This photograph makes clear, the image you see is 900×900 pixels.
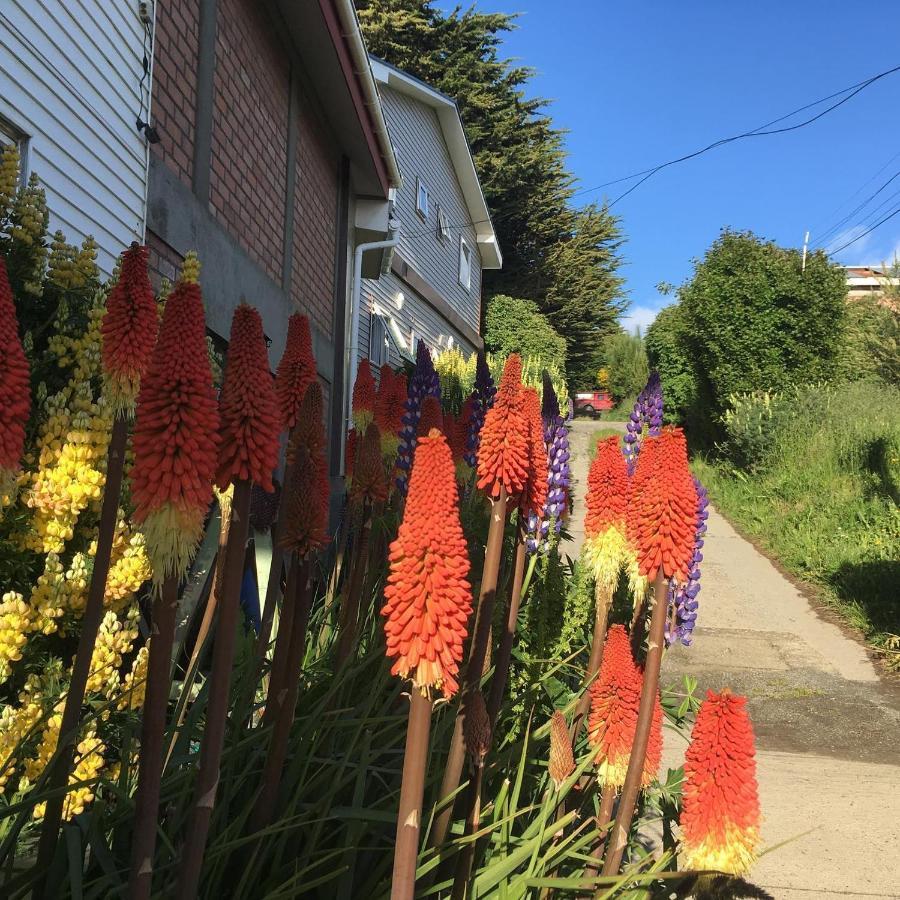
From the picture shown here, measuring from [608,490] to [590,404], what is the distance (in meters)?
44.8

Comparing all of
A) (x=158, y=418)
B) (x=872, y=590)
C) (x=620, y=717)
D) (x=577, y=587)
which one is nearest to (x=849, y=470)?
(x=872, y=590)

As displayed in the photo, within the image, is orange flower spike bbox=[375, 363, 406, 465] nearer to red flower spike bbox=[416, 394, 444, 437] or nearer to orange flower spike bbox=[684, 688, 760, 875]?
red flower spike bbox=[416, 394, 444, 437]

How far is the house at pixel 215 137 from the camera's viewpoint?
4312 mm

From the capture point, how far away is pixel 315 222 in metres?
9.55

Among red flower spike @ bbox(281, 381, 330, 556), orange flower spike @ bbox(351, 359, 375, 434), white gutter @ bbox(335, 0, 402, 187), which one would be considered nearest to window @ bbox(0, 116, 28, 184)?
orange flower spike @ bbox(351, 359, 375, 434)

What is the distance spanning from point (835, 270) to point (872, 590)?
11.1 meters

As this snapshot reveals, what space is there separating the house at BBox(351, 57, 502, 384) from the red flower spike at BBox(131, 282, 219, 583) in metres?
11.2

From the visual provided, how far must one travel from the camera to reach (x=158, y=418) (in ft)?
4.05

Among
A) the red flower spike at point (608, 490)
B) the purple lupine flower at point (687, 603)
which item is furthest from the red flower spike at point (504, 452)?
the purple lupine flower at point (687, 603)

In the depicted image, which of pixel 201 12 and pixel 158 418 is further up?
pixel 201 12

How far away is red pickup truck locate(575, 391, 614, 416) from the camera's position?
150 ft

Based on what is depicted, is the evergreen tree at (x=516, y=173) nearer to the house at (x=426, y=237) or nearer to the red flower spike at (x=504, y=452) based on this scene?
the house at (x=426, y=237)

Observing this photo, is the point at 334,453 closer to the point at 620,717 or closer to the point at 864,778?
the point at 864,778

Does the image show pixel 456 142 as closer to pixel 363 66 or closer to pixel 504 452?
pixel 363 66
